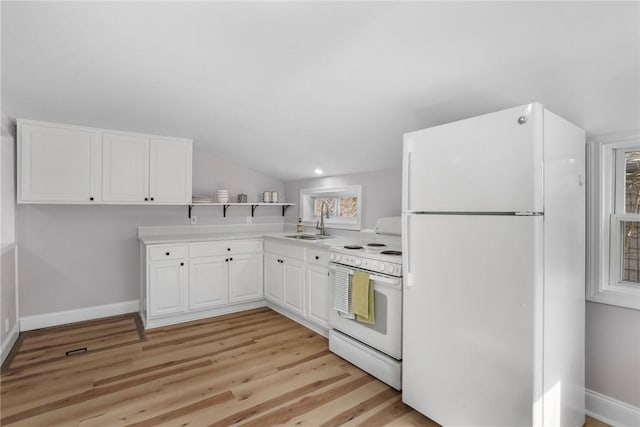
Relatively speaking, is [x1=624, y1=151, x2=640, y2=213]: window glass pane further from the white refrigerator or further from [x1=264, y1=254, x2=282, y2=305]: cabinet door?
[x1=264, y1=254, x2=282, y2=305]: cabinet door

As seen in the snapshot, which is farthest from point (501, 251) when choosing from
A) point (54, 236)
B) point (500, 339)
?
point (54, 236)

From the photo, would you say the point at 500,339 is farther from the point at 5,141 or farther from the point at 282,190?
the point at 5,141

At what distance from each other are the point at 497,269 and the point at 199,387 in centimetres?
217

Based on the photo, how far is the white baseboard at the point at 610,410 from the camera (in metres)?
1.93

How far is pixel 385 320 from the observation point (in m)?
2.45

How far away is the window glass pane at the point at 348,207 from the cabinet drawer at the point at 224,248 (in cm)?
114

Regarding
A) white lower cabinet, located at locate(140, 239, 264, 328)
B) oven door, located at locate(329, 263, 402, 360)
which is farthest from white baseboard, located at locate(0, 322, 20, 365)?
oven door, located at locate(329, 263, 402, 360)

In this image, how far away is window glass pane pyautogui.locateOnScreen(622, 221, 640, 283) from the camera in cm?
205

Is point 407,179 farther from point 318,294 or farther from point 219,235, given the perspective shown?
point 219,235

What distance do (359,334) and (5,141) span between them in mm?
3683

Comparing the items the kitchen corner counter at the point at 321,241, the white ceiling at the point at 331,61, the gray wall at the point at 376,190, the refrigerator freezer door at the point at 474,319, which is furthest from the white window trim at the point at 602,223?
the kitchen corner counter at the point at 321,241

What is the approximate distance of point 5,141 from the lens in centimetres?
305

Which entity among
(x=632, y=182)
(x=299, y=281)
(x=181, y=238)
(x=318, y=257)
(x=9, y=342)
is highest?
(x=632, y=182)

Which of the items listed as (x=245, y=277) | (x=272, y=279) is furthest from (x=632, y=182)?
(x=245, y=277)
